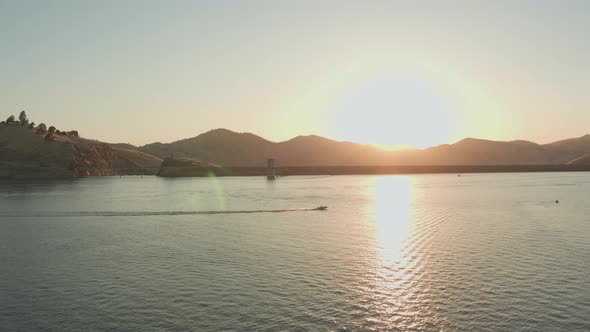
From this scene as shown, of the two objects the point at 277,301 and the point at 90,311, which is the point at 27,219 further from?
the point at 277,301

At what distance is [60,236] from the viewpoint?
171 ft

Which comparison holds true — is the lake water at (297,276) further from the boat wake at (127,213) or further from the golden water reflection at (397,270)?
the boat wake at (127,213)

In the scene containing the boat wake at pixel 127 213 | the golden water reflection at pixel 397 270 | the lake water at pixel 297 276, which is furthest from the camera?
the boat wake at pixel 127 213

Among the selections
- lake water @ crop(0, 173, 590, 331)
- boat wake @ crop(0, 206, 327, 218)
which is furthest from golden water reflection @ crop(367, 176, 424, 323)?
boat wake @ crop(0, 206, 327, 218)

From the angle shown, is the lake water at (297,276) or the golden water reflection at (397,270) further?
the golden water reflection at (397,270)

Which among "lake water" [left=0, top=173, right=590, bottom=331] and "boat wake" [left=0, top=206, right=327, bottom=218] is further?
"boat wake" [left=0, top=206, right=327, bottom=218]

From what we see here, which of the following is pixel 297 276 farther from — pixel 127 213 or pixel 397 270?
pixel 127 213

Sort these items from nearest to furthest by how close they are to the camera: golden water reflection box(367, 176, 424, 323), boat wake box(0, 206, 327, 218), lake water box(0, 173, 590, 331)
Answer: lake water box(0, 173, 590, 331) → golden water reflection box(367, 176, 424, 323) → boat wake box(0, 206, 327, 218)

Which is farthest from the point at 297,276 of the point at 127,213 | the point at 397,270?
the point at 127,213

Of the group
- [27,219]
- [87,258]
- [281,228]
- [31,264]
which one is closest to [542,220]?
[281,228]

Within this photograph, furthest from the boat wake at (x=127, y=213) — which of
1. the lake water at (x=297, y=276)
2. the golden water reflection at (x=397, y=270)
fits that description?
the golden water reflection at (x=397, y=270)

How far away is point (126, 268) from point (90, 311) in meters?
10.5

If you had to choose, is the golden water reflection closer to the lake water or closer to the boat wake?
the lake water

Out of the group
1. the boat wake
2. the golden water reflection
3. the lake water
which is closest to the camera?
the lake water
